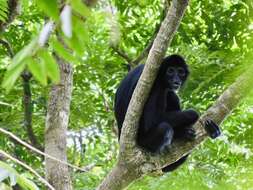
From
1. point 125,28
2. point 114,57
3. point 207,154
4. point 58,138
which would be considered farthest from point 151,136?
point 114,57

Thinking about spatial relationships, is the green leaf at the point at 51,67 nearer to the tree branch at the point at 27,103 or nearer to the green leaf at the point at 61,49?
the green leaf at the point at 61,49

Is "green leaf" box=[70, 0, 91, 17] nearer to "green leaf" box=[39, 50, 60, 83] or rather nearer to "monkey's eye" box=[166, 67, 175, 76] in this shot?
"green leaf" box=[39, 50, 60, 83]

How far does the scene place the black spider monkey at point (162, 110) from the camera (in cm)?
518

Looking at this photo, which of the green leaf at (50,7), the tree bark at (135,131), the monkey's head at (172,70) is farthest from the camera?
the monkey's head at (172,70)

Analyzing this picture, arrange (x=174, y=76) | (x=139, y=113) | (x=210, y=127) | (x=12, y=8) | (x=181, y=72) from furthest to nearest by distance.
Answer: (x=181, y=72) < (x=174, y=76) < (x=12, y=8) < (x=210, y=127) < (x=139, y=113)

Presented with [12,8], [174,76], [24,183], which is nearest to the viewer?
[24,183]

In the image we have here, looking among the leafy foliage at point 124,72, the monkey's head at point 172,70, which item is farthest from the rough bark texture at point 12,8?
the monkey's head at point 172,70

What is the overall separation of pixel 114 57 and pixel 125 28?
0.85 m

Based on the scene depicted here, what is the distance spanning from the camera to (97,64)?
7.14 m

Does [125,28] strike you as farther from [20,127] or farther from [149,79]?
[149,79]

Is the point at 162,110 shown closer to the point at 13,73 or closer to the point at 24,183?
the point at 24,183

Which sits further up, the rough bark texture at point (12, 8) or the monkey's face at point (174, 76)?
the rough bark texture at point (12, 8)

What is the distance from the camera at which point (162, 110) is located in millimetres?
5633

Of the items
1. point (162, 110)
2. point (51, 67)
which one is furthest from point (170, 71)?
point (51, 67)
